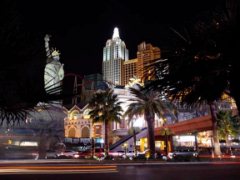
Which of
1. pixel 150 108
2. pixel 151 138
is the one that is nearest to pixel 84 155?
pixel 151 138

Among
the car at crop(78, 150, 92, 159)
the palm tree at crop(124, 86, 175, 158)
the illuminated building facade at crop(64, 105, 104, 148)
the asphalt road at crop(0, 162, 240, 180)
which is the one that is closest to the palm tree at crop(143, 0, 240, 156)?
the asphalt road at crop(0, 162, 240, 180)

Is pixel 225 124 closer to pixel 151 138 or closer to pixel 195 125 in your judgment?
pixel 195 125

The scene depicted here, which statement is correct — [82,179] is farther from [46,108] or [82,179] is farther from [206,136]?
[206,136]

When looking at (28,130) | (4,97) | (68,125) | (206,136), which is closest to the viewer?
(4,97)

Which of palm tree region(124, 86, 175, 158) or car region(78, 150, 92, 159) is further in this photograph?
car region(78, 150, 92, 159)

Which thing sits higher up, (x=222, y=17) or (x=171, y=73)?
(x=222, y=17)

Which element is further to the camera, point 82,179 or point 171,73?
point 82,179

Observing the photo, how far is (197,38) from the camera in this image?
9422mm

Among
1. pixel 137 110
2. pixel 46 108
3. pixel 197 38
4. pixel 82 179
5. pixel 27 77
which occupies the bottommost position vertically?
pixel 82 179

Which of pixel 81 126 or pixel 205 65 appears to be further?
pixel 81 126

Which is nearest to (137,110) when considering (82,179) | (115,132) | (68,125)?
(82,179)

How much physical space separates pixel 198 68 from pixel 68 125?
131540mm

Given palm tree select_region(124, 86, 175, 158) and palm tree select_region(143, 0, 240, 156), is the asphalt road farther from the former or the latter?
palm tree select_region(124, 86, 175, 158)

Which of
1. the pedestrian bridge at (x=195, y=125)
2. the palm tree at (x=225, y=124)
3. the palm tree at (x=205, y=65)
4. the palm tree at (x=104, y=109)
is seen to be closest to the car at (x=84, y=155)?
the palm tree at (x=104, y=109)
